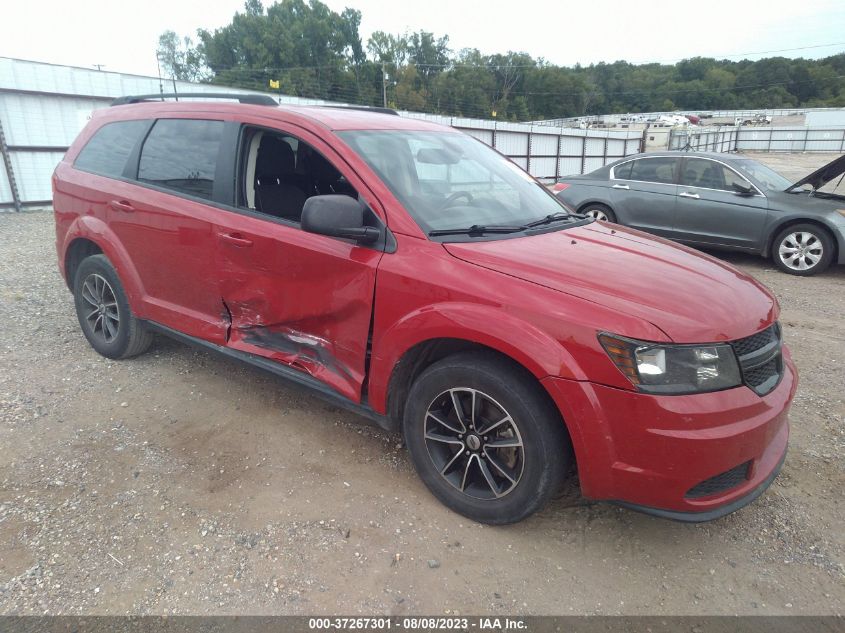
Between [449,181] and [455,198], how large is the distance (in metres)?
0.16

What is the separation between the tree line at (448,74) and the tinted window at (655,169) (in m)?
66.3

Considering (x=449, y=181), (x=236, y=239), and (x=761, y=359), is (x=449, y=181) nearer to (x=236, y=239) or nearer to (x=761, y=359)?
(x=236, y=239)

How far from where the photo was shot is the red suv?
7.20ft

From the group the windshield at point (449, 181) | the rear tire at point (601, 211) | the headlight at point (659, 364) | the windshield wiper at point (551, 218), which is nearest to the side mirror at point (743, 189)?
the rear tire at point (601, 211)

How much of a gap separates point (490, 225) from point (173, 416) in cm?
237

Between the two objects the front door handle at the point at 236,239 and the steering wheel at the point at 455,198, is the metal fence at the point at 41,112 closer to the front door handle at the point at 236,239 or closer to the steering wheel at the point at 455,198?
the steering wheel at the point at 455,198

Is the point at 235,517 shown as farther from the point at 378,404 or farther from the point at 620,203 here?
the point at 620,203

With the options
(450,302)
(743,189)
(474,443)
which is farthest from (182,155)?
(743,189)

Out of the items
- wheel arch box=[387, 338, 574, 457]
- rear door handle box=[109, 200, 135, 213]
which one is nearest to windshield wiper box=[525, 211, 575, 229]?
wheel arch box=[387, 338, 574, 457]

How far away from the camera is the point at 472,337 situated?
A: 2.41 meters

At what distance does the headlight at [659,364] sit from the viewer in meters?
2.15

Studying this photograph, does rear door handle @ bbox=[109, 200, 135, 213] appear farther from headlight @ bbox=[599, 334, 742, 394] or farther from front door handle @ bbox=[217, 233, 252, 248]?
headlight @ bbox=[599, 334, 742, 394]

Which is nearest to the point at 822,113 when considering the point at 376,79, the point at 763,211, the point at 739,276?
the point at 376,79

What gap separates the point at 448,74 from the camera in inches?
3526
